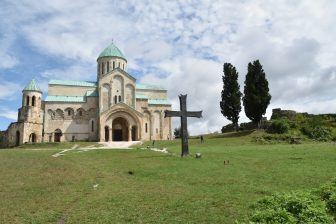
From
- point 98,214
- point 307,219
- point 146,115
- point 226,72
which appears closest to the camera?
point 307,219

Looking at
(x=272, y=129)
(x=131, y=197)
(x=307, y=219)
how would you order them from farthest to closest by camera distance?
(x=272, y=129)
(x=131, y=197)
(x=307, y=219)

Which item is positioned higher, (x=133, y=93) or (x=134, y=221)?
(x=133, y=93)

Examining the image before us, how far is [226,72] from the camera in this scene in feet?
175

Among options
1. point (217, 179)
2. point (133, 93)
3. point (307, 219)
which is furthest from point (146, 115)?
point (307, 219)

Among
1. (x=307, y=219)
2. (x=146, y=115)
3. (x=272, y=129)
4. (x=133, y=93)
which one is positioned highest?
(x=133, y=93)

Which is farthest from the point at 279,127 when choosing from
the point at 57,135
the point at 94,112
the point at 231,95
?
the point at 57,135

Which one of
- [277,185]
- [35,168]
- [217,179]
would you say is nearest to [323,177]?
[277,185]

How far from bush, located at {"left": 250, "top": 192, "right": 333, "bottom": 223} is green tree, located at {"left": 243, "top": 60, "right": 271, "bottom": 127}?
41.5m

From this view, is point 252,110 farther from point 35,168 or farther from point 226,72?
point 35,168

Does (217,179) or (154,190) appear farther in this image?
(217,179)

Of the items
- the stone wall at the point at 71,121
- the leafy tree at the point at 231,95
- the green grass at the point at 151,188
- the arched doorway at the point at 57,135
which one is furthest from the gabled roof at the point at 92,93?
the green grass at the point at 151,188

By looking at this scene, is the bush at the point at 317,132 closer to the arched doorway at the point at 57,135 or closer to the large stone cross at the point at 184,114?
the large stone cross at the point at 184,114

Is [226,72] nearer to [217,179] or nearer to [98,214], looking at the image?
[217,179]

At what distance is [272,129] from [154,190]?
34603mm
